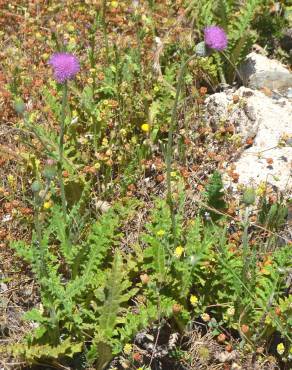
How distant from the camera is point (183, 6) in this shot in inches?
188

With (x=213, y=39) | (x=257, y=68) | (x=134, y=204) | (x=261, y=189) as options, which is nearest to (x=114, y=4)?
(x=257, y=68)

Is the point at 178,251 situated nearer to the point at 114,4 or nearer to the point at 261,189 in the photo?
the point at 261,189

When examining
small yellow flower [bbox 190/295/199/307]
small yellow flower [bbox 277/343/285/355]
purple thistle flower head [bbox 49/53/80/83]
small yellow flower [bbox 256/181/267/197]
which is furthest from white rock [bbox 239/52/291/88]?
small yellow flower [bbox 277/343/285/355]

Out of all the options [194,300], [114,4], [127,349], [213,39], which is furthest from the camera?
[114,4]

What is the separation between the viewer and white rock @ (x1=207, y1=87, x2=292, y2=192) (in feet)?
11.8

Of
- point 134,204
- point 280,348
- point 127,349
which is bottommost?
Result: point 127,349

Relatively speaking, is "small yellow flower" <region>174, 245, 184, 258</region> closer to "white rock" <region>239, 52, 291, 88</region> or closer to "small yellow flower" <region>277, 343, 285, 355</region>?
"small yellow flower" <region>277, 343, 285, 355</region>

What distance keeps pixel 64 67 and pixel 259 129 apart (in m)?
1.61

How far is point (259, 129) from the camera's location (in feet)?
12.6

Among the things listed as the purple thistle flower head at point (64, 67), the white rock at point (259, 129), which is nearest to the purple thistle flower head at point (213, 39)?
the purple thistle flower head at point (64, 67)

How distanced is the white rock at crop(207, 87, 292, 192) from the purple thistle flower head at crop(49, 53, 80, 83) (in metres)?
1.32

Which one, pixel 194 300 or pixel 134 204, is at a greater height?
pixel 134 204

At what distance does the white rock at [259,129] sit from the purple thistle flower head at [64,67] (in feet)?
4.34

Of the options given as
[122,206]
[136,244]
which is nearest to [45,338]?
[136,244]
